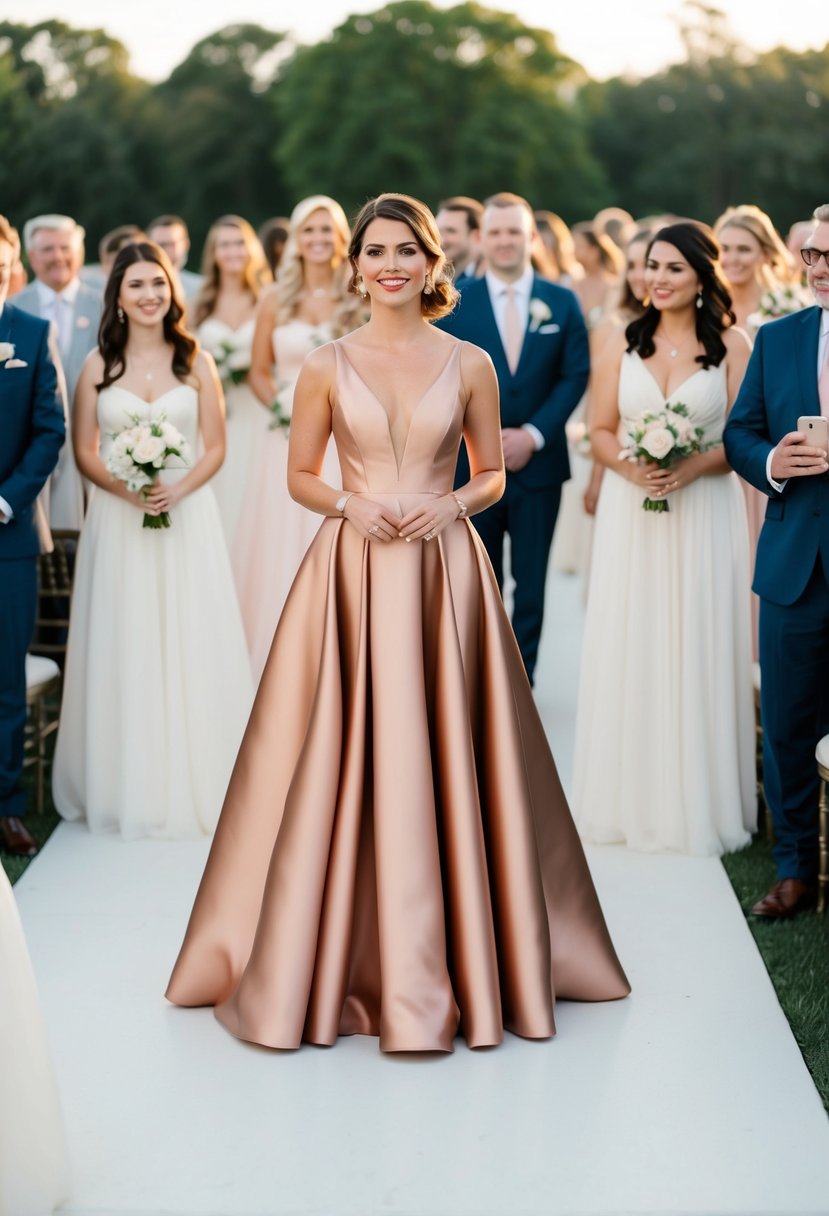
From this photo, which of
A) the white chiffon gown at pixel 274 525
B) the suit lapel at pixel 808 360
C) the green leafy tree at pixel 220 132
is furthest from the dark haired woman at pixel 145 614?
the green leafy tree at pixel 220 132

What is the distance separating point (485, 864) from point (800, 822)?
174cm

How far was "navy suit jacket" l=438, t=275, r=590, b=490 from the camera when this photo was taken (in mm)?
8125

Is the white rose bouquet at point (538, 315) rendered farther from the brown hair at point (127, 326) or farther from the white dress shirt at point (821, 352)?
the white dress shirt at point (821, 352)

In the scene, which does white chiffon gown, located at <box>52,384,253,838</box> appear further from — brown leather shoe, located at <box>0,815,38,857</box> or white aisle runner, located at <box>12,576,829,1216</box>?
white aisle runner, located at <box>12,576,829,1216</box>

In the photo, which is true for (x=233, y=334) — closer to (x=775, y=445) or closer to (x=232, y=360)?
(x=232, y=360)

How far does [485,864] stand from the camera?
4.74 metres

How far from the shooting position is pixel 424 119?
2520 inches

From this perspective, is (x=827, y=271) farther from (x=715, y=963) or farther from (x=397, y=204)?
(x=715, y=963)

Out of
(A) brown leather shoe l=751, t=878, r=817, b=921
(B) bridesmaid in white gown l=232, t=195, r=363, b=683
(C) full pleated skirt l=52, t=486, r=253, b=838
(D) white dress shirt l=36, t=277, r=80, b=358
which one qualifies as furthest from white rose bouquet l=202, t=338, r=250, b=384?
(A) brown leather shoe l=751, t=878, r=817, b=921

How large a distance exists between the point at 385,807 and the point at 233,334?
642 centimetres

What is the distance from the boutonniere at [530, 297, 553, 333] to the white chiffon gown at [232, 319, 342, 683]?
129cm

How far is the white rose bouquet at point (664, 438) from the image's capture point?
6344 millimetres

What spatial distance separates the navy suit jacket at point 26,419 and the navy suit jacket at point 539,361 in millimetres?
2371

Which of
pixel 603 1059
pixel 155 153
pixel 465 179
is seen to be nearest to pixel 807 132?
pixel 465 179
